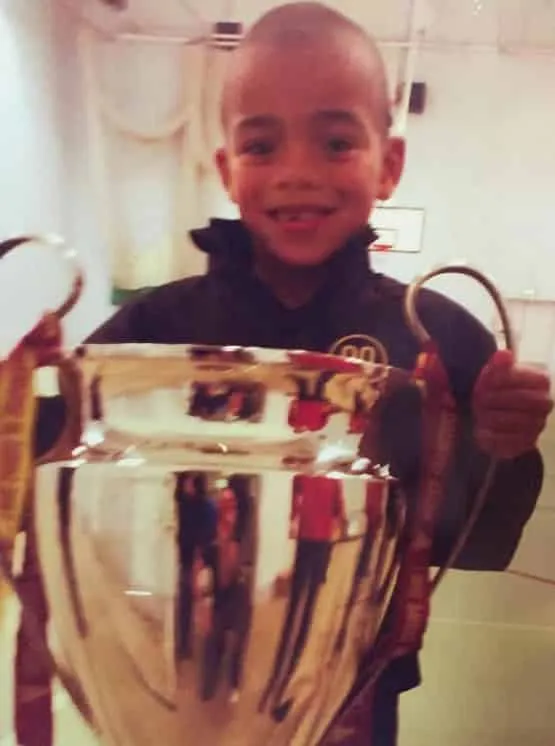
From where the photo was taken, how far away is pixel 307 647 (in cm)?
37

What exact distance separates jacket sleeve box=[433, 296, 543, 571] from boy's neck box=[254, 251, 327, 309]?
0.05 meters

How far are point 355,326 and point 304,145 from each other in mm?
69

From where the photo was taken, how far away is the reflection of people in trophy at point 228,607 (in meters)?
0.35

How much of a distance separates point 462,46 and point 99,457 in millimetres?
221

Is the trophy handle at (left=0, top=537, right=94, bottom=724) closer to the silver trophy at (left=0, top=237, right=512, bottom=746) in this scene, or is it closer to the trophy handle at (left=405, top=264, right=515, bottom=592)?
the silver trophy at (left=0, top=237, right=512, bottom=746)

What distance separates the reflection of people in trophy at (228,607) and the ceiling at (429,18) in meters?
0.20

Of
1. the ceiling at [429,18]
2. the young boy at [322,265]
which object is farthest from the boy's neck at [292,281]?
the ceiling at [429,18]

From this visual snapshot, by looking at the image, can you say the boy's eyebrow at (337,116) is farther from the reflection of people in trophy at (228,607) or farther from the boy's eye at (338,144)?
the reflection of people in trophy at (228,607)

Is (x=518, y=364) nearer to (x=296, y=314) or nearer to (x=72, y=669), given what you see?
(x=296, y=314)

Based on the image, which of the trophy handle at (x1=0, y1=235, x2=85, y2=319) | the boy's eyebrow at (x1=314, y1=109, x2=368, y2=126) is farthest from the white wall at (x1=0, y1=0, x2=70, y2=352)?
the boy's eyebrow at (x1=314, y1=109, x2=368, y2=126)

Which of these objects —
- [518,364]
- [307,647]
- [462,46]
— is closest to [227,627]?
[307,647]

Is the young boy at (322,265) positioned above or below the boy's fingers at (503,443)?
above

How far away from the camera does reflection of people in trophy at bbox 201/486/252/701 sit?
13.8 inches

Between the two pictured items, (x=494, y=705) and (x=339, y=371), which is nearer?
(x=339, y=371)
